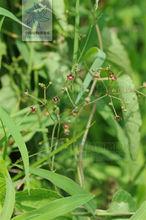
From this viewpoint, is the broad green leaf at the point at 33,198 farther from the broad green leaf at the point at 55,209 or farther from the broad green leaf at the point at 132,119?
the broad green leaf at the point at 132,119

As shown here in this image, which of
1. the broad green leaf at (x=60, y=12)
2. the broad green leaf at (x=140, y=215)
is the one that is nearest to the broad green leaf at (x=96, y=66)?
the broad green leaf at (x=60, y=12)

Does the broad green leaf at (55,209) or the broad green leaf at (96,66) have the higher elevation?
the broad green leaf at (96,66)

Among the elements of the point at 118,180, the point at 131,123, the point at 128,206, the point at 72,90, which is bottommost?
the point at 118,180

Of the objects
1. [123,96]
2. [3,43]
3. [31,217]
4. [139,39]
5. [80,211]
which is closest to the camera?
[31,217]

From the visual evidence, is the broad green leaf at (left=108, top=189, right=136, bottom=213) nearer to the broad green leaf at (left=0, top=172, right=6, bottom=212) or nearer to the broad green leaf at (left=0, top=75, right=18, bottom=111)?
the broad green leaf at (left=0, top=172, right=6, bottom=212)

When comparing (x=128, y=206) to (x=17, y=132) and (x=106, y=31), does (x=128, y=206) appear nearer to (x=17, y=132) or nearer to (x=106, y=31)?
(x=17, y=132)

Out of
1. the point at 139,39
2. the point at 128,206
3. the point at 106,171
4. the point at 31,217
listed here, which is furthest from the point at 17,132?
the point at 139,39
